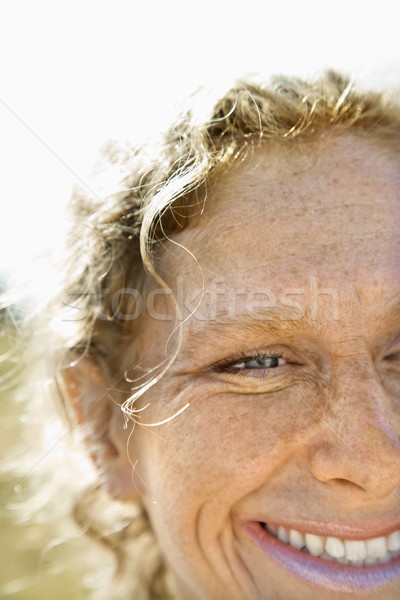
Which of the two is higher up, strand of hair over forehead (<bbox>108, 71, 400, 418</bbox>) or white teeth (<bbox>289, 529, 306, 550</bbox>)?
strand of hair over forehead (<bbox>108, 71, 400, 418</bbox>)

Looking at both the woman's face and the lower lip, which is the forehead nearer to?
the woman's face

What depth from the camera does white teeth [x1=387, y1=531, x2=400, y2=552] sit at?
1447 mm

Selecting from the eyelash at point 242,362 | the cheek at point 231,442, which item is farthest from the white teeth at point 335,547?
the eyelash at point 242,362

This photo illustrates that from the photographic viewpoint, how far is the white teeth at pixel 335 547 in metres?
1.43

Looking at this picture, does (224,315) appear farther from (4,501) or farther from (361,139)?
(4,501)

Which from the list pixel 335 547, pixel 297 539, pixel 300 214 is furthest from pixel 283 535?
pixel 300 214

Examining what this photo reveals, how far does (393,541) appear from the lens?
145 cm

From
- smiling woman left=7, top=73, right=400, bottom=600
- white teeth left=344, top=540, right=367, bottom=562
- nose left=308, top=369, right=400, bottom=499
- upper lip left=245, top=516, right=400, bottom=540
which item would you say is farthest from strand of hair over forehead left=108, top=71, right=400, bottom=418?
white teeth left=344, top=540, right=367, bottom=562

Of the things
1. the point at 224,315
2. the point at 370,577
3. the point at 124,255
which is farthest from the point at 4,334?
the point at 370,577

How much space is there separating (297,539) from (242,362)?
0.51 meters

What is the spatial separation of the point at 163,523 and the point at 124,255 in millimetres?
846

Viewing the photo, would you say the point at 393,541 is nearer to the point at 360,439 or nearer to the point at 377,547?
the point at 377,547

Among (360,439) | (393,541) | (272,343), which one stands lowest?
(393,541)

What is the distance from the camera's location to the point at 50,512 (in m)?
2.80
